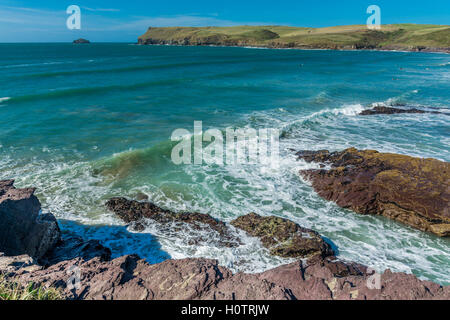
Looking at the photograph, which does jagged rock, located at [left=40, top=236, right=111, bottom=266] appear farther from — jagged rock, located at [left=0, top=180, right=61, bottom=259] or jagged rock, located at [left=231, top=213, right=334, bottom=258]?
jagged rock, located at [left=231, top=213, right=334, bottom=258]

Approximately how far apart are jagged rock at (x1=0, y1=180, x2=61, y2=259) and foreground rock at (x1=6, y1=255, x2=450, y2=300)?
203cm

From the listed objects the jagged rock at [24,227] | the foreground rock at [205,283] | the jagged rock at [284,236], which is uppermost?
the jagged rock at [24,227]

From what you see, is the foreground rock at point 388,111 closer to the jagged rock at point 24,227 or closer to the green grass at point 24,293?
the jagged rock at point 24,227

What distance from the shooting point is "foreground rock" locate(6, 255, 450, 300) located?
5.65m

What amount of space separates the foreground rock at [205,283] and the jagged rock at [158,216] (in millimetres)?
4242

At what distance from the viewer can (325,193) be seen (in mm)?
13633

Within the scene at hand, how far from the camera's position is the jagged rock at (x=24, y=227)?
25.4 feet

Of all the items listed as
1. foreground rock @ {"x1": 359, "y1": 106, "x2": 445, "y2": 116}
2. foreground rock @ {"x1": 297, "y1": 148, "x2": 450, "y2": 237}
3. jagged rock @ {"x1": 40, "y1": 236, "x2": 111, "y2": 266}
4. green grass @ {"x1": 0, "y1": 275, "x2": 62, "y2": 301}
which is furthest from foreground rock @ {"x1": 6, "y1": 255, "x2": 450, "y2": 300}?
foreground rock @ {"x1": 359, "y1": 106, "x2": 445, "y2": 116}

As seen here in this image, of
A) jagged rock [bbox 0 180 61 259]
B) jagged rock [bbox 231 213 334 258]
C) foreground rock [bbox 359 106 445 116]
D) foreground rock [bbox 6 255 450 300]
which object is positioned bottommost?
jagged rock [bbox 231 213 334 258]

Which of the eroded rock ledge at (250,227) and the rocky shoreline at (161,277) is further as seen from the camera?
the eroded rock ledge at (250,227)

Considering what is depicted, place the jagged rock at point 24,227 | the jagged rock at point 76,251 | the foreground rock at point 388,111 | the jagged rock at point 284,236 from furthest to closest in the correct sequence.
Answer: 1. the foreground rock at point 388,111
2. the jagged rock at point 284,236
3. the jagged rock at point 76,251
4. the jagged rock at point 24,227

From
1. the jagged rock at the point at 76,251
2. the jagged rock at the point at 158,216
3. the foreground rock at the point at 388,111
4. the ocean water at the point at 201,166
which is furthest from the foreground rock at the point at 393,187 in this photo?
the foreground rock at the point at 388,111

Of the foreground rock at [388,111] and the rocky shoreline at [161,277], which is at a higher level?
the foreground rock at [388,111]

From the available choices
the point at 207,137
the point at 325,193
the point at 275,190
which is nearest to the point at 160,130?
the point at 207,137
